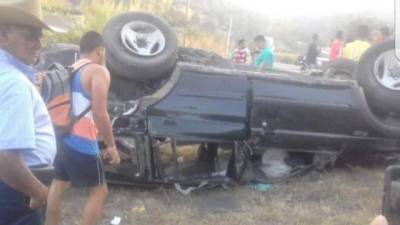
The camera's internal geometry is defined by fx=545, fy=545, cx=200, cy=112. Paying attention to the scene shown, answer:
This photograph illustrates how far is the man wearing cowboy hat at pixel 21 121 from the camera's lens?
1.86 metres

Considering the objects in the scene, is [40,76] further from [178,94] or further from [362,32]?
[362,32]

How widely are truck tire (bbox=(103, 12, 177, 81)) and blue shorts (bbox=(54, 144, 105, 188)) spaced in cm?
155

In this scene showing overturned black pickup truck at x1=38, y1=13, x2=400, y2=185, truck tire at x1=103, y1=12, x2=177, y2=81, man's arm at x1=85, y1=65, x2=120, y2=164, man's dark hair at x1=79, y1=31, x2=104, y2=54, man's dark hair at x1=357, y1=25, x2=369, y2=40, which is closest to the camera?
man's arm at x1=85, y1=65, x2=120, y2=164

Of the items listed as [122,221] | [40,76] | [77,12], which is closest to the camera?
[40,76]

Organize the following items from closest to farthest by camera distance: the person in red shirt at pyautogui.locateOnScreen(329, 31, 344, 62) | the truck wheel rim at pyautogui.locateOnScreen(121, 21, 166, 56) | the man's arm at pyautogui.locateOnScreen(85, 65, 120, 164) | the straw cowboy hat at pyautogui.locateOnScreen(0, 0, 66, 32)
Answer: the straw cowboy hat at pyautogui.locateOnScreen(0, 0, 66, 32) < the man's arm at pyautogui.locateOnScreen(85, 65, 120, 164) < the truck wheel rim at pyautogui.locateOnScreen(121, 21, 166, 56) < the person in red shirt at pyautogui.locateOnScreen(329, 31, 344, 62)

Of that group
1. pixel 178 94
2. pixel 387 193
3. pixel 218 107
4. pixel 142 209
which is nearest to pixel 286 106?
pixel 218 107

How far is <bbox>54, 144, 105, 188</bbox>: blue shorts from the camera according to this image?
3461mm

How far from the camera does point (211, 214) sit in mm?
4246

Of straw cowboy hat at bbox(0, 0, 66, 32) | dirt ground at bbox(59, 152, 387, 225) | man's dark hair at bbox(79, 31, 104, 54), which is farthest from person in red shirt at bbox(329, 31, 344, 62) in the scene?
straw cowboy hat at bbox(0, 0, 66, 32)

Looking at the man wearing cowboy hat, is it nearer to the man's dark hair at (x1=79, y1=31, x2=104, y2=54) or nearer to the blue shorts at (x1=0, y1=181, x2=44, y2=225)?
the blue shorts at (x1=0, y1=181, x2=44, y2=225)

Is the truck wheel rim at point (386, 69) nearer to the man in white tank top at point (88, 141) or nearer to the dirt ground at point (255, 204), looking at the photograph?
the dirt ground at point (255, 204)

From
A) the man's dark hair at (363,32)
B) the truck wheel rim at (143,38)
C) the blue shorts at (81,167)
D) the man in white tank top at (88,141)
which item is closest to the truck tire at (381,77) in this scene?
the truck wheel rim at (143,38)

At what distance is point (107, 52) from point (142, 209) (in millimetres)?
1517

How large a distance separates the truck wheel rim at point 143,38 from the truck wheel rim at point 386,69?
78.3 inches
